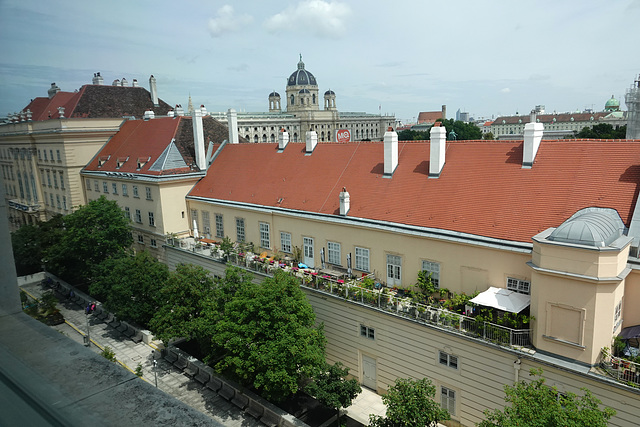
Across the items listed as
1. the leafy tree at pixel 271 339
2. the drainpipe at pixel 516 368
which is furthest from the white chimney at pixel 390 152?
the drainpipe at pixel 516 368

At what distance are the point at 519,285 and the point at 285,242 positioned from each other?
14694 millimetres

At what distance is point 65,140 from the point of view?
4338 centimetres

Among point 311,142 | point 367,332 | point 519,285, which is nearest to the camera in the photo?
point 519,285

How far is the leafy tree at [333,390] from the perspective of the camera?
18391 mm

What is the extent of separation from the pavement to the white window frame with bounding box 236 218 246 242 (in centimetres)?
903

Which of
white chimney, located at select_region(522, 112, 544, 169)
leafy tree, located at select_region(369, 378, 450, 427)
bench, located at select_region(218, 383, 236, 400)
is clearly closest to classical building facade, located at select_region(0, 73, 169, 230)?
bench, located at select_region(218, 383, 236, 400)

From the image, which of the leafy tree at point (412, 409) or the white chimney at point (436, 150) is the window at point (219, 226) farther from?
the leafy tree at point (412, 409)

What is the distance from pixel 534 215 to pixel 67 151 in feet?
140

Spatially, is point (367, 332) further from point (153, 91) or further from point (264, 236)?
point (153, 91)

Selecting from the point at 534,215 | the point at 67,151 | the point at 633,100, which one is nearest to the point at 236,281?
the point at 534,215

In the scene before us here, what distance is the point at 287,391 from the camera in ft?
62.8

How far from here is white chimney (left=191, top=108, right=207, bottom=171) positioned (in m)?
36.4

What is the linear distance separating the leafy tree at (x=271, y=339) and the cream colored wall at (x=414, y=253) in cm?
531

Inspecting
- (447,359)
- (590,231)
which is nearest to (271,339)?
(447,359)
